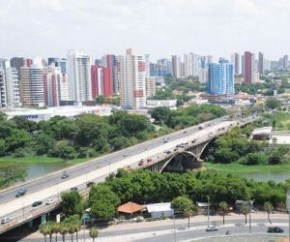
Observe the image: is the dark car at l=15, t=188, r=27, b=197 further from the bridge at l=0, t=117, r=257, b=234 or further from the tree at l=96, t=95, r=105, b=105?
the tree at l=96, t=95, r=105, b=105

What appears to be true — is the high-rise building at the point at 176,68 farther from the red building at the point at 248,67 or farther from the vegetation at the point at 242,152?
the vegetation at the point at 242,152

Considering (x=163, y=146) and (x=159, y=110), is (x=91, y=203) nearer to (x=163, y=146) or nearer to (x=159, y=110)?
(x=163, y=146)

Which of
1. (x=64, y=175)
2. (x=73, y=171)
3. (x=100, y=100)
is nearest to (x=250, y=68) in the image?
(x=100, y=100)

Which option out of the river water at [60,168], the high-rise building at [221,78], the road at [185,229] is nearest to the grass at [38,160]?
the river water at [60,168]

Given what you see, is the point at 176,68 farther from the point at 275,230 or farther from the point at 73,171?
the point at 275,230

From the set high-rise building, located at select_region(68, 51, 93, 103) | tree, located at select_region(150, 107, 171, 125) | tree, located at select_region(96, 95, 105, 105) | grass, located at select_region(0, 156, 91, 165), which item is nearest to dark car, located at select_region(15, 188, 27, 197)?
grass, located at select_region(0, 156, 91, 165)
